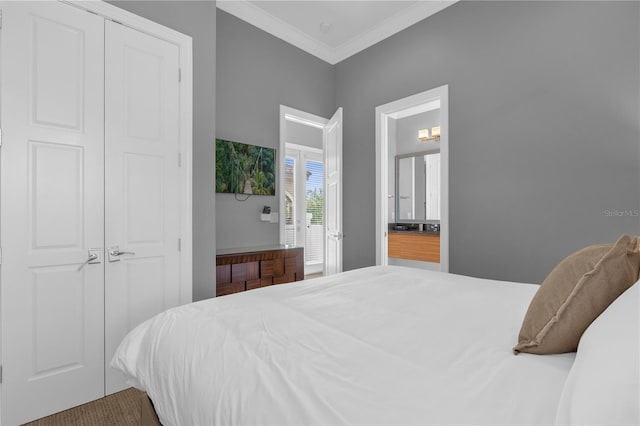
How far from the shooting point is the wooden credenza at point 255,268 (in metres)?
2.63

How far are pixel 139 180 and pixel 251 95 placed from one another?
1.65m

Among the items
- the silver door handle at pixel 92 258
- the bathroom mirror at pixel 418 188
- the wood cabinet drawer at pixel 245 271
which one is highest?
the bathroom mirror at pixel 418 188

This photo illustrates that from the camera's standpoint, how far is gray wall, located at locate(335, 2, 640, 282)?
2117 mm

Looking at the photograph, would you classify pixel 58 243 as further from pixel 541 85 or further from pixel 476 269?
pixel 541 85

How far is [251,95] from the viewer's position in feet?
10.8

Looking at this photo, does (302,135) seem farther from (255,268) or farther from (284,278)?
(255,268)

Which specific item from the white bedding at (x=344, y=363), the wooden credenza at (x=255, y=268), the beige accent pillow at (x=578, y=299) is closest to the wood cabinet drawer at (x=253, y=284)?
the wooden credenza at (x=255, y=268)

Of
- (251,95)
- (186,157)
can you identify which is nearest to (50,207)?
(186,157)

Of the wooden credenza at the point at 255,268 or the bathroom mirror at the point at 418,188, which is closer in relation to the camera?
the wooden credenza at the point at 255,268

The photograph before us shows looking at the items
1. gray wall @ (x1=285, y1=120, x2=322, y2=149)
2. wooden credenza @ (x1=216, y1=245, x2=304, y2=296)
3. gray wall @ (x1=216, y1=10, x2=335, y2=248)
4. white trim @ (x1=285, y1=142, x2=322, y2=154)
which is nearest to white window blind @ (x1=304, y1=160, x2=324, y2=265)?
white trim @ (x1=285, y1=142, x2=322, y2=154)

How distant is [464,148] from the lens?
113 inches

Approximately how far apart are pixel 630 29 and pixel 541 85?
55 centimetres

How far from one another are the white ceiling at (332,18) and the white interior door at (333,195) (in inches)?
37.2

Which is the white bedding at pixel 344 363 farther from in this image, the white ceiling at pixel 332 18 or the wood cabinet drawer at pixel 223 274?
the white ceiling at pixel 332 18
